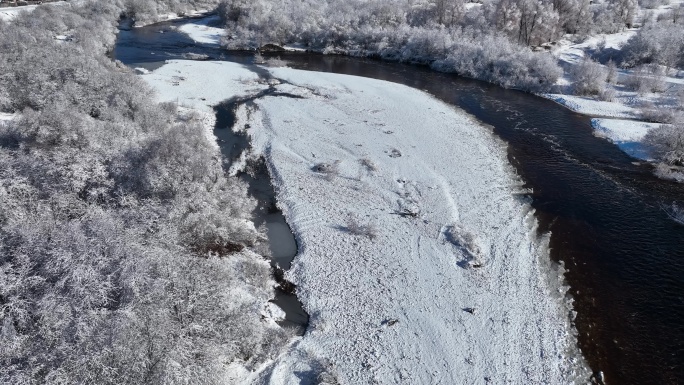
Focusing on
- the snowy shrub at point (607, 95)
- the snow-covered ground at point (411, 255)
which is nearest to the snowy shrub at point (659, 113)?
the snowy shrub at point (607, 95)

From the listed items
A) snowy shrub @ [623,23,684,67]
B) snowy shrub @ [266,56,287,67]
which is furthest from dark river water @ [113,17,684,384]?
snowy shrub @ [266,56,287,67]

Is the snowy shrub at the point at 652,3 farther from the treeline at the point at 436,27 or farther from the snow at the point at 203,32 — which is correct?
the snow at the point at 203,32

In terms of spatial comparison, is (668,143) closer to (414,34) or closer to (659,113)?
(659,113)

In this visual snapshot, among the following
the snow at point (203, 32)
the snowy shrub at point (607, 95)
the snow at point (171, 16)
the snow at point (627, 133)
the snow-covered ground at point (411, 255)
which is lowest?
Result: the snow-covered ground at point (411, 255)

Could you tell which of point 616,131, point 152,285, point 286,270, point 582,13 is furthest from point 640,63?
point 152,285

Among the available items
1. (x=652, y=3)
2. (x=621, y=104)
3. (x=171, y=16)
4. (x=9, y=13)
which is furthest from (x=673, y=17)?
(x=9, y=13)

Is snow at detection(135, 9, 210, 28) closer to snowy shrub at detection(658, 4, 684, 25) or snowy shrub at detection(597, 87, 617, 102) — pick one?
snowy shrub at detection(597, 87, 617, 102)

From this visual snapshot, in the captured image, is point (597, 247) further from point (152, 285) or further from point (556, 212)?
point (152, 285)
